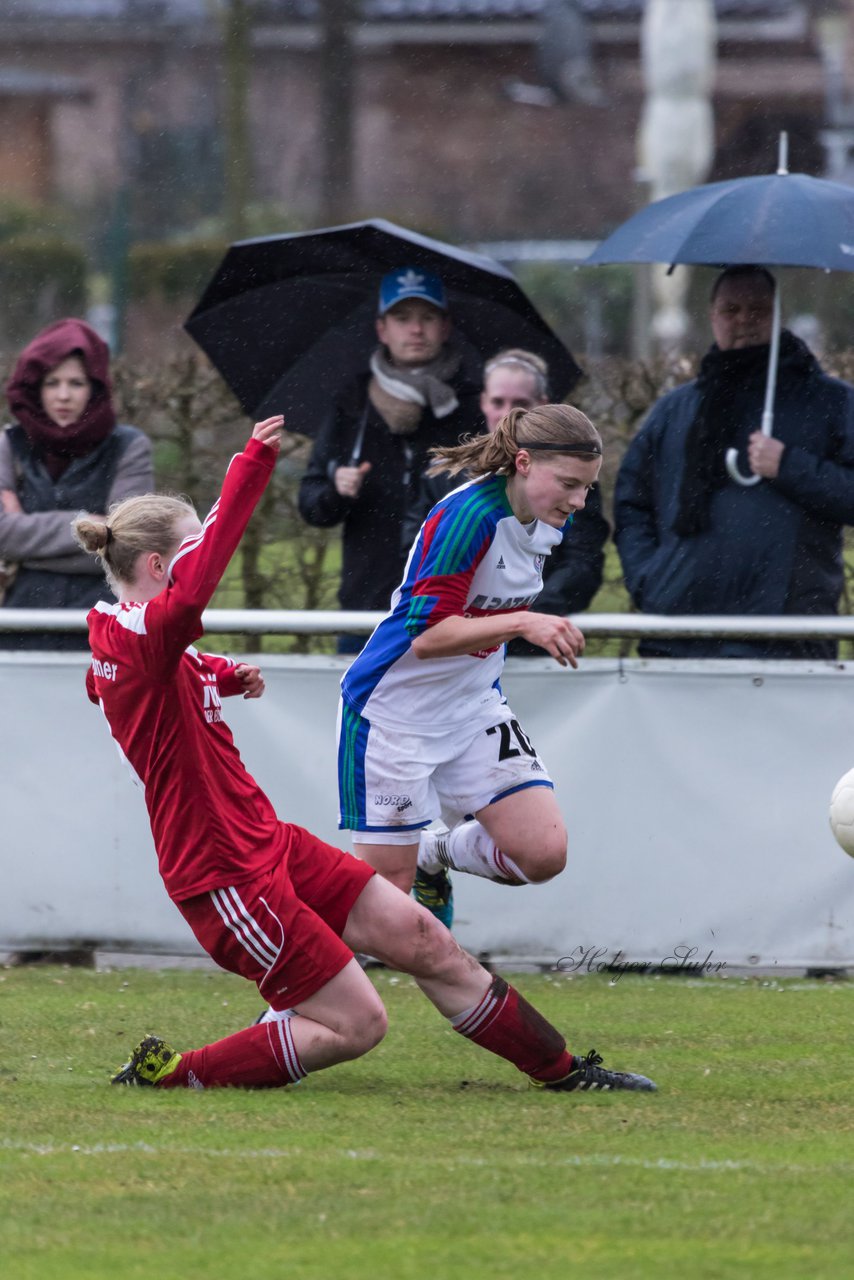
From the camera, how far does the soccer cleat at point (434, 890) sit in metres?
7.25

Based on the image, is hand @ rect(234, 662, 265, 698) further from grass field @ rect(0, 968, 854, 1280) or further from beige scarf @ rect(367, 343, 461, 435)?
beige scarf @ rect(367, 343, 461, 435)

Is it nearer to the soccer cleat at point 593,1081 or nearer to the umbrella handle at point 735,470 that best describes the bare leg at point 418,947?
the soccer cleat at point 593,1081

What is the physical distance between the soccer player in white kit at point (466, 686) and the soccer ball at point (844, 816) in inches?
32.0

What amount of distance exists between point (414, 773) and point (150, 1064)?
1.26m

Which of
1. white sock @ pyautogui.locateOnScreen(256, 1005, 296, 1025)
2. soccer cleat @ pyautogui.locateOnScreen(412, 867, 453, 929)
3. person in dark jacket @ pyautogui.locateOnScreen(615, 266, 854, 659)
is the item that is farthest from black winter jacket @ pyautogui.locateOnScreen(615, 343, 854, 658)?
white sock @ pyautogui.locateOnScreen(256, 1005, 296, 1025)

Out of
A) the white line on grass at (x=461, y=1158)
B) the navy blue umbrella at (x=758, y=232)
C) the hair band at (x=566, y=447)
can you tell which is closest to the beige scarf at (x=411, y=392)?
the navy blue umbrella at (x=758, y=232)

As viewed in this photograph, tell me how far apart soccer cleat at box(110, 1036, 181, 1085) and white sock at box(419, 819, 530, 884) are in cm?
133

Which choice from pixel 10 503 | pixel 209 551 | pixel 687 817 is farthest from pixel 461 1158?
pixel 10 503

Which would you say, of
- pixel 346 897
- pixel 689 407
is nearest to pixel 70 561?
pixel 689 407

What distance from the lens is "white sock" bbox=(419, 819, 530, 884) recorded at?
6738 millimetres

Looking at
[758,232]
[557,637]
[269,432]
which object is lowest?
[557,637]

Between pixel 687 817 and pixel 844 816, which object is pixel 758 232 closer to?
pixel 687 817

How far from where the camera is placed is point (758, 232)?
7.96 metres

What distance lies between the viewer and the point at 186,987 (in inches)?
301
